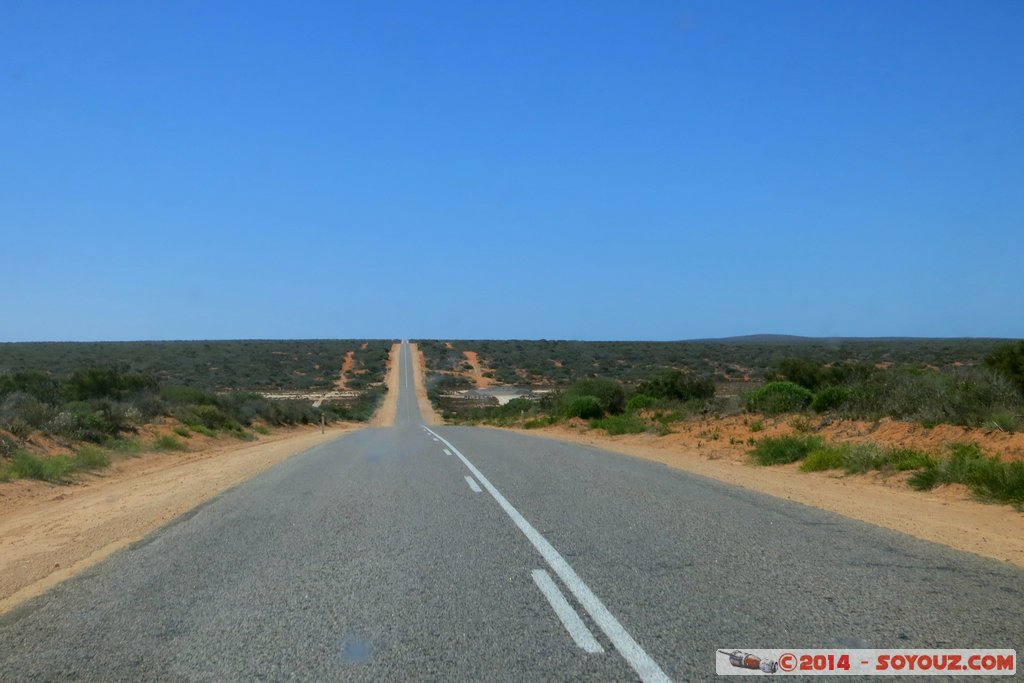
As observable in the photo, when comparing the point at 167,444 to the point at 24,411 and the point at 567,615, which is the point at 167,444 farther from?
the point at 567,615

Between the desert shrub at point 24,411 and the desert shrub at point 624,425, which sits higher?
the desert shrub at point 24,411

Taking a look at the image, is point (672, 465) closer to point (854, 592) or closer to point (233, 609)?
point (854, 592)

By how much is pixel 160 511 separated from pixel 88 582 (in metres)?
4.76

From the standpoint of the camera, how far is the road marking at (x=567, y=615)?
5646 millimetres

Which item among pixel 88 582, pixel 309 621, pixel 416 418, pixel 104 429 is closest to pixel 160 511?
pixel 88 582

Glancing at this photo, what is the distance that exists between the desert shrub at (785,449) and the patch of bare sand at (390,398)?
1376 inches

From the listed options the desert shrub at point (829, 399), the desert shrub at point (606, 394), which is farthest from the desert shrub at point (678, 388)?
the desert shrub at point (829, 399)

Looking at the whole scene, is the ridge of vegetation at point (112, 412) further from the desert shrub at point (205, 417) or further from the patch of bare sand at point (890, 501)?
the patch of bare sand at point (890, 501)

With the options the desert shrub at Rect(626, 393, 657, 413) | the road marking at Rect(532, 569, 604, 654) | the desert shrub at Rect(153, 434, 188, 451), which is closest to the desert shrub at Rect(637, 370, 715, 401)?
the desert shrub at Rect(626, 393, 657, 413)

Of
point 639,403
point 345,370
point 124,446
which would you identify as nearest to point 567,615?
point 124,446

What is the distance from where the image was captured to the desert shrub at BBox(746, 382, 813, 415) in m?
25.8

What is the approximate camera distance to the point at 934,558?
26.4 feet

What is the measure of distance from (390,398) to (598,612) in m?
73.5

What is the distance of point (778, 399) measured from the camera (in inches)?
1033
